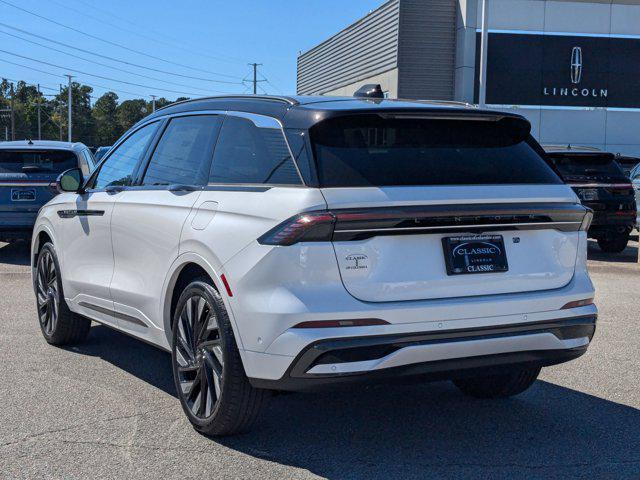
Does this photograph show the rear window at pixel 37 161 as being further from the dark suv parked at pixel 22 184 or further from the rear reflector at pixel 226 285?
the rear reflector at pixel 226 285

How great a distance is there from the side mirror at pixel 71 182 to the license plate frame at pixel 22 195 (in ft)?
21.8

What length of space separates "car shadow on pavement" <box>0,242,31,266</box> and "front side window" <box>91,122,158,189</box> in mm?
7115

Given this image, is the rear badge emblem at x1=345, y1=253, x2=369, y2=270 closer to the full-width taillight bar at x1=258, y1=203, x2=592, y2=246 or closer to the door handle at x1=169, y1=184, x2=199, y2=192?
the full-width taillight bar at x1=258, y1=203, x2=592, y2=246

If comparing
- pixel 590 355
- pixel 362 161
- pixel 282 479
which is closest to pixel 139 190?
pixel 362 161

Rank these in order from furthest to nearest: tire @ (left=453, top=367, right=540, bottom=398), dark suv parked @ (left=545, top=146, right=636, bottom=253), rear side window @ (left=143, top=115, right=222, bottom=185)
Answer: dark suv parked @ (left=545, top=146, right=636, bottom=253), tire @ (left=453, top=367, right=540, bottom=398), rear side window @ (left=143, top=115, right=222, bottom=185)

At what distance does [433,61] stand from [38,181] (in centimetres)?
2322

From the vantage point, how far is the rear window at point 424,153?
424cm

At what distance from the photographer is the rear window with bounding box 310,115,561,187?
13.9 feet

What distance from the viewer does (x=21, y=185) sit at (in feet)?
42.4

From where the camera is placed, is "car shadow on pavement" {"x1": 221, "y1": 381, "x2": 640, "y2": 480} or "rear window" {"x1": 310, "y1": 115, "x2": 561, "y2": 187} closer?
"rear window" {"x1": 310, "y1": 115, "x2": 561, "y2": 187}

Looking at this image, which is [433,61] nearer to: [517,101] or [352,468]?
[517,101]

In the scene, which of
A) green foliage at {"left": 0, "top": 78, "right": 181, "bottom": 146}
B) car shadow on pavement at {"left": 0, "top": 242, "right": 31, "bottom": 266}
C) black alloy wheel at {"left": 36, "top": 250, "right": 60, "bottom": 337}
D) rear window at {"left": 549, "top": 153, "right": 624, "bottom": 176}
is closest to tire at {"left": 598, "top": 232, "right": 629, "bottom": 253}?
rear window at {"left": 549, "top": 153, "right": 624, "bottom": 176}

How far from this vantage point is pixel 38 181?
511 inches

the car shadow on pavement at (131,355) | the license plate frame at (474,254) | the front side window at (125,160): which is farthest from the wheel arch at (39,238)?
the license plate frame at (474,254)
